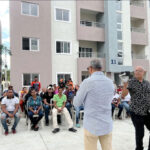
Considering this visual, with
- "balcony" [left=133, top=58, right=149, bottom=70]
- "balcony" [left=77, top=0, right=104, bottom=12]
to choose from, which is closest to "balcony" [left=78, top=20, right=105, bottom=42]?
"balcony" [left=77, top=0, right=104, bottom=12]

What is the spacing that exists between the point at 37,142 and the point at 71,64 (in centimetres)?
979

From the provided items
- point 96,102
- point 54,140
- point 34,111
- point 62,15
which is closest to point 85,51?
point 62,15

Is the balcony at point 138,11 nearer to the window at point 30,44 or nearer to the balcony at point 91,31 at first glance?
the balcony at point 91,31

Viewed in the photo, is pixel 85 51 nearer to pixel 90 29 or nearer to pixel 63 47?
pixel 90 29

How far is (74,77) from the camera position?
13.4 meters

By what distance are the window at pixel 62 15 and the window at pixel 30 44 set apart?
304cm

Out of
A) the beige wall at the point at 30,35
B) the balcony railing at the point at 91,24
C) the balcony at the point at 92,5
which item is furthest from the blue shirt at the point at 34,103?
the balcony railing at the point at 91,24

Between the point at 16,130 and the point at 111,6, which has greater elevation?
the point at 111,6

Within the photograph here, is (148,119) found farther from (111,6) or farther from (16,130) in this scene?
(111,6)

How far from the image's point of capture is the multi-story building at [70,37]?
37.8 ft

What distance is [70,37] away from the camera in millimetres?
13516

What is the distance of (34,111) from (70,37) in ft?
31.7

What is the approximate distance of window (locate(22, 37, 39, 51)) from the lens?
38.6 feet

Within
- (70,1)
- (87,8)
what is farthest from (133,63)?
(70,1)
